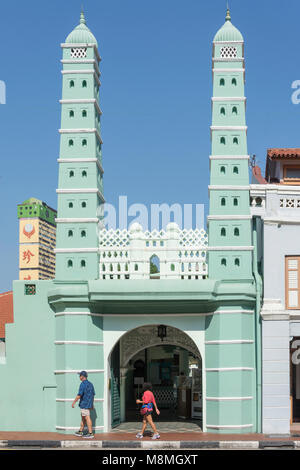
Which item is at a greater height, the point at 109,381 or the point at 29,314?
the point at 29,314

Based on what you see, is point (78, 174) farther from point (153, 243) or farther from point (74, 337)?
point (74, 337)

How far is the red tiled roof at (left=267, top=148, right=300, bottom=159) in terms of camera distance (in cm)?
2433

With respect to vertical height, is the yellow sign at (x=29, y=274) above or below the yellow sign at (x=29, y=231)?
below

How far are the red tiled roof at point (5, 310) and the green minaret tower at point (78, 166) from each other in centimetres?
499

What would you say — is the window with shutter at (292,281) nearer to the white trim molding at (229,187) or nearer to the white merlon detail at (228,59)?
the white trim molding at (229,187)

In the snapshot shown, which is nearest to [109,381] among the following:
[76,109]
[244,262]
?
[244,262]

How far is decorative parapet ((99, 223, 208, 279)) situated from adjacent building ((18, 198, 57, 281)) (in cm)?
8695

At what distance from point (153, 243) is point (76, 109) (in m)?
3.97

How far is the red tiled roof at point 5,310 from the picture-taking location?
24519 millimetres

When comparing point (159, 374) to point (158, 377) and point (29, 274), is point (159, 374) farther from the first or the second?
point (29, 274)

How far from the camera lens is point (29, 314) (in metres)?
20.5

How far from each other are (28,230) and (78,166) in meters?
94.0

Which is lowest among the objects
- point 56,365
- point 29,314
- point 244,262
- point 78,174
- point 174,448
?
point 174,448

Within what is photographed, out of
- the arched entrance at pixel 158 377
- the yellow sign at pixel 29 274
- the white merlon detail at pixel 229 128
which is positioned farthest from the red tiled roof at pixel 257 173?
the yellow sign at pixel 29 274
